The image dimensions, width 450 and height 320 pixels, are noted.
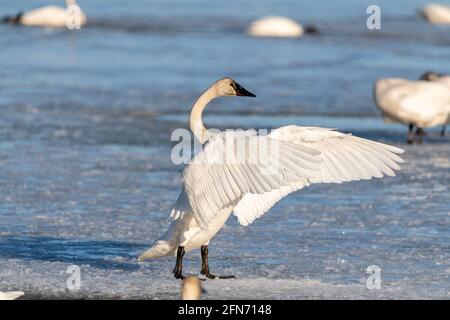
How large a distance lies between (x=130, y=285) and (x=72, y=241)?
1200mm

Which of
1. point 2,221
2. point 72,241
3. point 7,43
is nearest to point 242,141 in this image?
point 72,241

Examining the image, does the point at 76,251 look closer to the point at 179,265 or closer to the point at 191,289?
the point at 179,265

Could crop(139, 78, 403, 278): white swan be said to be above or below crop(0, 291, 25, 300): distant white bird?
above

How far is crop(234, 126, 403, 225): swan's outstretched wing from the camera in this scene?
5930 mm

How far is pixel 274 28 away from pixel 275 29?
4 cm

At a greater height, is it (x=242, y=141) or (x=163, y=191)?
(x=242, y=141)

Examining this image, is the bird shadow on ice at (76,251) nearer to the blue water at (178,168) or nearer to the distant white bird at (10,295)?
the blue water at (178,168)

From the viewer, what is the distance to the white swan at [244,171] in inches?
209

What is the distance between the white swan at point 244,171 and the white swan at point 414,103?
5.50 meters

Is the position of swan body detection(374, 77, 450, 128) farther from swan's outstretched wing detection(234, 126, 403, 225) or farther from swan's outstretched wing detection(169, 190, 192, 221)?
swan's outstretched wing detection(169, 190, 192, 221)

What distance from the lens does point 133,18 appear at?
25.4m

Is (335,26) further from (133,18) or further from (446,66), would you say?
(446,66)

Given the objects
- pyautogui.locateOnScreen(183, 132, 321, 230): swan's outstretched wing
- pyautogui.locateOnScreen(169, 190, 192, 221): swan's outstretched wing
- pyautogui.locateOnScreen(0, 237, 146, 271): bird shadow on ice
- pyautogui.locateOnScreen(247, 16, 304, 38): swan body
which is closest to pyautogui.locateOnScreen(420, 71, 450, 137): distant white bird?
pyautogui.locateOnScreen(0, 237, 146, 271): bird shadow on ice

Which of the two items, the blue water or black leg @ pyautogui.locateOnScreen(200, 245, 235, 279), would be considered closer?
black leg @ pyautogui.locateOnScreen(200, 245, 235, 279)
